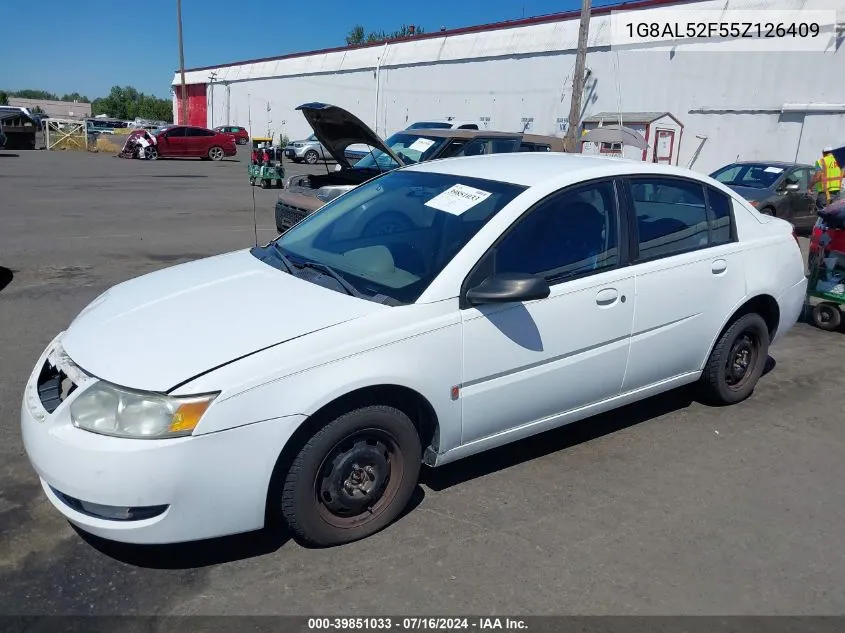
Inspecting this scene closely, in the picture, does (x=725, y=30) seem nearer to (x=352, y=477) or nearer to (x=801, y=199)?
(x=801, y=199)

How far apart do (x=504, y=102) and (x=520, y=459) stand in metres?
28.1

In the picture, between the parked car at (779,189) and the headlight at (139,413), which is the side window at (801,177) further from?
the headlight at (139,413)

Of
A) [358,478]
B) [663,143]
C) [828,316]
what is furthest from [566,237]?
[663,143]

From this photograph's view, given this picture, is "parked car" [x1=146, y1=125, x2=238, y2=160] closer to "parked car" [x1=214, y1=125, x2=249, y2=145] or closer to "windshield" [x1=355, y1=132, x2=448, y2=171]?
"parked car" [x1=214, y1=125, x2=249, y2=145]

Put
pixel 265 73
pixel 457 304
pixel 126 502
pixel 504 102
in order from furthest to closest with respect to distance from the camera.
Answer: pixel 265 73
pixel 504 102
pixel 457 304
pixel 126 502

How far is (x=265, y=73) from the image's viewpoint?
165ft

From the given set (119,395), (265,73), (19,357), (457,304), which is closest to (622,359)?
(457,304)

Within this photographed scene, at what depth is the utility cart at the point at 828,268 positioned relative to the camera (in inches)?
266

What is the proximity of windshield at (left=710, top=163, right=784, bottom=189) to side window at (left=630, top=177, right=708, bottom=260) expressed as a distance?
33.9 ft

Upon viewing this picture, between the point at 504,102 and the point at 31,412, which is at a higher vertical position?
the point at 504,102

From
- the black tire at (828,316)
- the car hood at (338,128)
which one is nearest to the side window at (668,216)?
the black tire at (828,316)

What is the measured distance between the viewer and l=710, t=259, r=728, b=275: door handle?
14.2 ft

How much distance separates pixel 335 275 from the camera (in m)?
3.45

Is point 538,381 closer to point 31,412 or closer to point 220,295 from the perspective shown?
point 220,295
